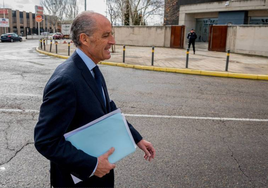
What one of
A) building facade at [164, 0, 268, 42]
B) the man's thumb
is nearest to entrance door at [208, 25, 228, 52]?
building facade at [164, 0, 268, 42]

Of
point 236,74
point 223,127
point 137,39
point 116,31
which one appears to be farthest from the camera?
point 116,31

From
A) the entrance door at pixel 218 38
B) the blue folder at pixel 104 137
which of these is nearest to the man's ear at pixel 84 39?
the blue folder at pixel 104 137

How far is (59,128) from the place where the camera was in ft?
4.84

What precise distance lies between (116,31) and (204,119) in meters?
27.1

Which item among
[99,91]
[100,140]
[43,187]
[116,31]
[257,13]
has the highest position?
[257,13]

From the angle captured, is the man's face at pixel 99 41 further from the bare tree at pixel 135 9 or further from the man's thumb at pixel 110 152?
the bare tree at pixel 135 9

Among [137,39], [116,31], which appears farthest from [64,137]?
[116,31]

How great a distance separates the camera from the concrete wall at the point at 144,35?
1064 inches

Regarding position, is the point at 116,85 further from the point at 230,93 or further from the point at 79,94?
the point at 79,94

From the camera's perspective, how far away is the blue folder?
59.4 inches

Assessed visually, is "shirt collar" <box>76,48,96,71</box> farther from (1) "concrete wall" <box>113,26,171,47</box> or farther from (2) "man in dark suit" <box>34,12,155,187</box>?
(1) "concrete wall" <box>113,26,171,47</box>

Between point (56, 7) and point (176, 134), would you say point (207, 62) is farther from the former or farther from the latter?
point (56, 7)

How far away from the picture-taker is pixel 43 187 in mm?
3002

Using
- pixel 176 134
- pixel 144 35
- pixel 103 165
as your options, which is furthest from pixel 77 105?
pixel 144 35
